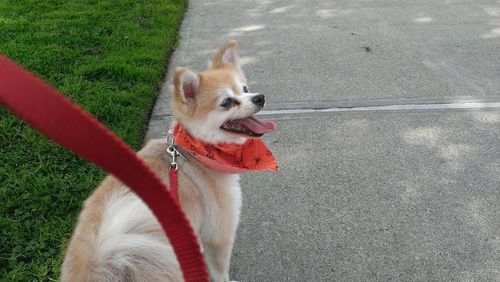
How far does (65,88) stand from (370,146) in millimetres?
2824

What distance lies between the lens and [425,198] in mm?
2850

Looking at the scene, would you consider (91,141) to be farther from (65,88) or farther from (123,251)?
(65,88)

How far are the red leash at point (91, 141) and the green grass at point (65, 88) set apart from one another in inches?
71.7

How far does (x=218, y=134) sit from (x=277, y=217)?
84 cm

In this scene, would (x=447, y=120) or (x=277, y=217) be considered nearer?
(x=277, y=217)

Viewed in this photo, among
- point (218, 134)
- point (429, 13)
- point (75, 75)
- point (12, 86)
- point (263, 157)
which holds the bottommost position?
point (429, 13)

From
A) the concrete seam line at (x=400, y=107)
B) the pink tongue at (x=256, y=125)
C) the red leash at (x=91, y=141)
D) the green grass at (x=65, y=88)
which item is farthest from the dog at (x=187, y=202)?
the concrete seam line at (x=400, y=107)

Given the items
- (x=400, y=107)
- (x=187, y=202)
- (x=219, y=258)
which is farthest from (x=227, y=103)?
(x=400, y=107)

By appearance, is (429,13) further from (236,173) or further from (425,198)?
(236,173)

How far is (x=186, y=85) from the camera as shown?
2172 millimetres

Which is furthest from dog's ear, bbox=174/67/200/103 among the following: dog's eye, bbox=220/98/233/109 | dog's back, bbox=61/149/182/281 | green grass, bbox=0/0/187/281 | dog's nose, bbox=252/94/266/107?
green grass, bbox=0/0/187/281

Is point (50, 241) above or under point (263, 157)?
under

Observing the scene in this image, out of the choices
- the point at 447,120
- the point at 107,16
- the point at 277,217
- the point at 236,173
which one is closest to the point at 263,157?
the point at 236,173

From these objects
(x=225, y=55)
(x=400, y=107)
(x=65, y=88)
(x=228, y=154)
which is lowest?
(x=400, y=107)
